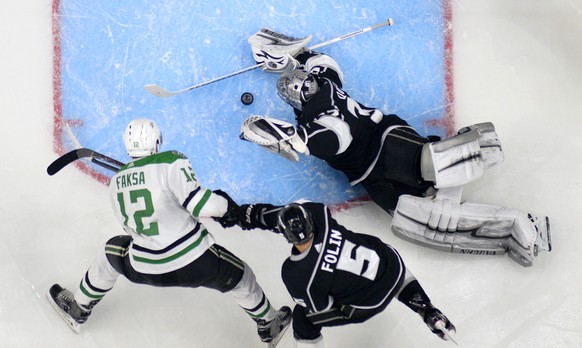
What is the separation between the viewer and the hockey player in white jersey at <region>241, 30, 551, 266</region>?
3162 millimetres

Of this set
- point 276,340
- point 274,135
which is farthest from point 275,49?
point 276,340

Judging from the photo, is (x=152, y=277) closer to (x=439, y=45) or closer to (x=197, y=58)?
(x=197, y=58)

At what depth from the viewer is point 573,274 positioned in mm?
3449

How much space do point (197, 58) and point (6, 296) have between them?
166 centimetres

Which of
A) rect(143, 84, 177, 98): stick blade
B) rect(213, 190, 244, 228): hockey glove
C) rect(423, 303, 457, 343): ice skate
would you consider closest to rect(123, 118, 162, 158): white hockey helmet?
rect(213, 190, 244, 228): hockey glove

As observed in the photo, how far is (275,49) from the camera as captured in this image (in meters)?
3.54

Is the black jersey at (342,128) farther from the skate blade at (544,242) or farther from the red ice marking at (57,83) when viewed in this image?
the red ice marking at (57,83)

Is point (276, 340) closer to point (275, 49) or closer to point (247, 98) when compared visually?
Answer: point (247, 98)

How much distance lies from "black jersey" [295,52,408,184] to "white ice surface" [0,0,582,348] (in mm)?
398

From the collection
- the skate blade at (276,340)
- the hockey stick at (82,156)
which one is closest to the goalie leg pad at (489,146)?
the skate blade at (276,340)

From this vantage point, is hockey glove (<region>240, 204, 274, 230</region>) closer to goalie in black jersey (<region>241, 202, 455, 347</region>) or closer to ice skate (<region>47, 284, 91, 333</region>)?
goalie in black jersey (<region>241, 202, 455, 347</region>)

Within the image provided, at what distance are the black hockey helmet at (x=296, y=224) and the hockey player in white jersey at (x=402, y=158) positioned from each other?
614 mm

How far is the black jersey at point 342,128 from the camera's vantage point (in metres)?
3.15

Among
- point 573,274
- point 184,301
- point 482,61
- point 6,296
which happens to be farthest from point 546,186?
point 6,296
